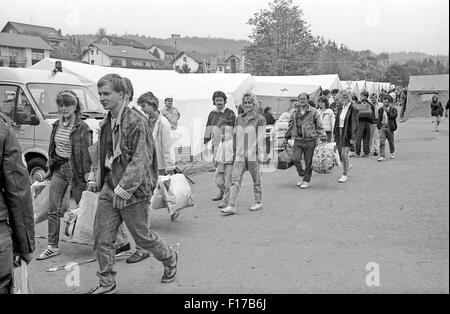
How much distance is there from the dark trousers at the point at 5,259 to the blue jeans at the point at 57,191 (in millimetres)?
2717

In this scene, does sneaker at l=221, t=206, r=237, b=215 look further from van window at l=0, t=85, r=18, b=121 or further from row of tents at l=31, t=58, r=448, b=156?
row of tents at l=31, t=58, r=448, b=156

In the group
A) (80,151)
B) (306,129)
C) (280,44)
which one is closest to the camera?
(80,151)

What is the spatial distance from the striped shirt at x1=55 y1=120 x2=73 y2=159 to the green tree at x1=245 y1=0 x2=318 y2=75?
32.4 meters

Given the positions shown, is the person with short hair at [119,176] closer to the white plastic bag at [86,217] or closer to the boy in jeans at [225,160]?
the white plastic bag at [86,217]

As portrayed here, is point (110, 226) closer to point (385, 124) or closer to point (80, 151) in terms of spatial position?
point (80, 151)

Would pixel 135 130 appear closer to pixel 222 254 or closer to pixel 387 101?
pixel 222 254

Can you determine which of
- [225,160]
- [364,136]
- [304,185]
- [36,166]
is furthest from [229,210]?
[364,136]

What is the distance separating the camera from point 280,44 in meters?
45.0

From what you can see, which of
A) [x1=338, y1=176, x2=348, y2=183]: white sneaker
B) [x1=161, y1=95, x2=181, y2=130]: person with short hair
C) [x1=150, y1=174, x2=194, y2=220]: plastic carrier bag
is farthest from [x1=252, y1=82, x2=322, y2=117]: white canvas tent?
[x1=150, y1=174, x2=194, y2=220]: plastic carrier bag

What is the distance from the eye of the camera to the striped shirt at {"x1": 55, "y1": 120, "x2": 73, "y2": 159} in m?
5.45

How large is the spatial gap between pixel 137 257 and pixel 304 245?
74.7 inches

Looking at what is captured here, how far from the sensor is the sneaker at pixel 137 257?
208 inches
